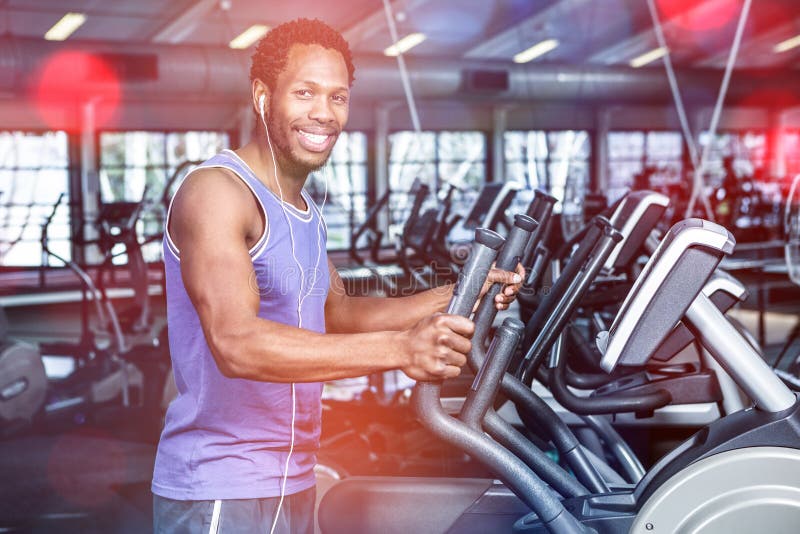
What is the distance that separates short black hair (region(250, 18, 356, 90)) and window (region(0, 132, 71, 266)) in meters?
11.0

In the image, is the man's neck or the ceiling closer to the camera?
the man's neck

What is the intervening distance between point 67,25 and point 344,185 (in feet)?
15.6

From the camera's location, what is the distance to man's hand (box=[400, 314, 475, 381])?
1032 mm

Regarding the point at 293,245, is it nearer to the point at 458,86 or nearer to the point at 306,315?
the point at 306,315

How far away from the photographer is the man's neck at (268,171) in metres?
1.27

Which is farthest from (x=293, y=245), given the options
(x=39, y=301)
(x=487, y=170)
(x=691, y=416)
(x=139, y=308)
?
(x=487, y=170)

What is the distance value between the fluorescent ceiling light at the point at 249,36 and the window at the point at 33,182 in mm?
2671

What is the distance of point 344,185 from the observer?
1410 cm

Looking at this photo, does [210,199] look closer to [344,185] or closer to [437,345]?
[437,345]

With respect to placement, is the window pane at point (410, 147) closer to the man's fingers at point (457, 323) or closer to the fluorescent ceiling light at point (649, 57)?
the fluorescent ceiling light at point (649, 57)

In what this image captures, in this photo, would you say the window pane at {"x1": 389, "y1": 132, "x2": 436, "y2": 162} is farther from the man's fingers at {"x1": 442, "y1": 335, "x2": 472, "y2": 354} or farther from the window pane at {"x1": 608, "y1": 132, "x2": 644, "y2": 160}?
the man's fingers at {"x1": 442, "y1": 335, "x2": 472, "y2": 354}

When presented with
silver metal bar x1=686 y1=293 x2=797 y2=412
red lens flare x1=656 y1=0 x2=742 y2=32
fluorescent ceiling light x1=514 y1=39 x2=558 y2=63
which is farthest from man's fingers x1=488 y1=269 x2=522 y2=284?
fluorescent ceiling light x1=514 y1=39 x2=558 y2=63

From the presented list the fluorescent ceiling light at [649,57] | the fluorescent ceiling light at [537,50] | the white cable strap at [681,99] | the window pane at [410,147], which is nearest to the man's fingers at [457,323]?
the white cable strap at [681,99]

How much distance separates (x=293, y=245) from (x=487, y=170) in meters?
14.7
